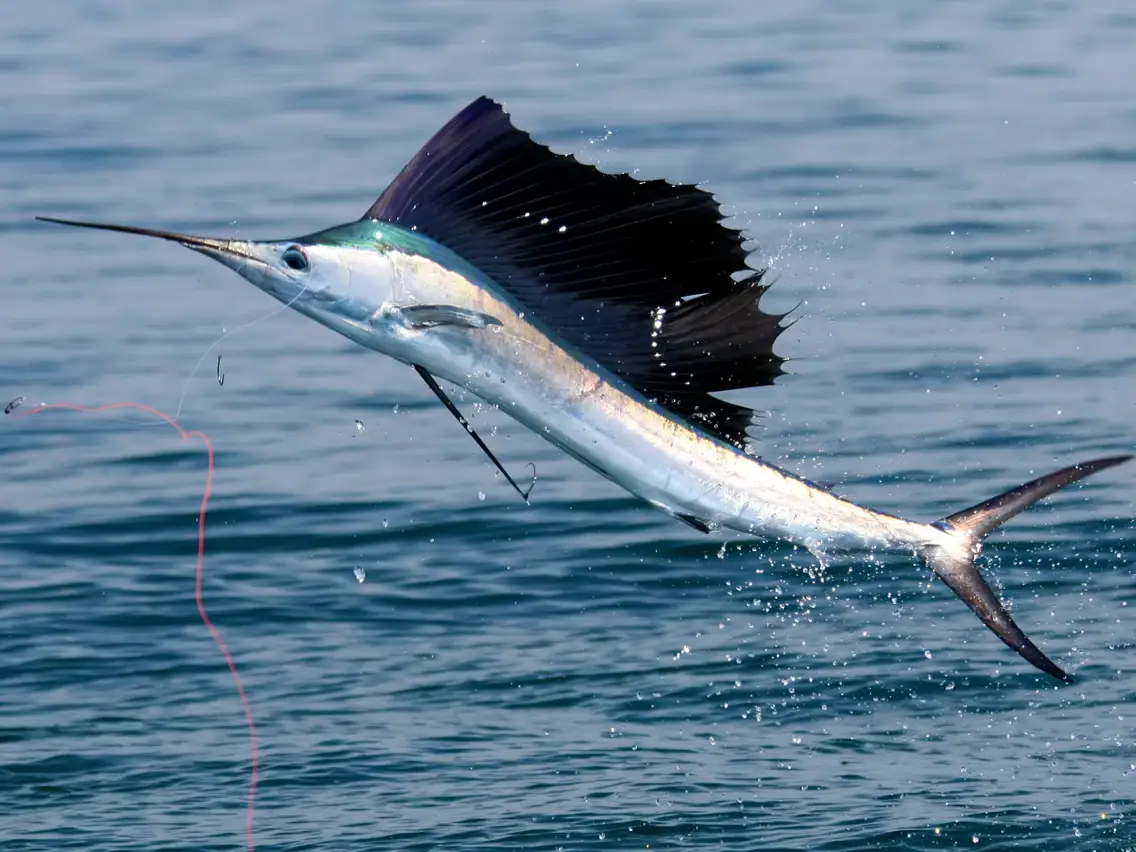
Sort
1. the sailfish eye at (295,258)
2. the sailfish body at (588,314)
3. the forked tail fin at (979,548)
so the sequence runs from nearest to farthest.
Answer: the sailfish eye at (295,258) < the sailfish body at (588,314) < the forked tail fin at (979,548)

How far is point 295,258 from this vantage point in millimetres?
3580

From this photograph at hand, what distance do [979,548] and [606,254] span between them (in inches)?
36.4

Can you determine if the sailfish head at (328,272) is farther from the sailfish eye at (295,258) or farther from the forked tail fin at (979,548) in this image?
the forked tail fin at (979,548)

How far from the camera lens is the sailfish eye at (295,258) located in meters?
3.57

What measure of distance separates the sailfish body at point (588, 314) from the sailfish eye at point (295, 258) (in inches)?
2.2

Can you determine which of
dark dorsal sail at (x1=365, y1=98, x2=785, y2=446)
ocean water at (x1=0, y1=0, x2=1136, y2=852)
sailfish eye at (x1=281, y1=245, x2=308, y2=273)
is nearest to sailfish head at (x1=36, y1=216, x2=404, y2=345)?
sailfish eye at (x1=281, y1=245, x2=308, y2=273)

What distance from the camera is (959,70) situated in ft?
53.7

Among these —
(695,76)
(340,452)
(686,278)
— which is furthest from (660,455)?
(695,76)

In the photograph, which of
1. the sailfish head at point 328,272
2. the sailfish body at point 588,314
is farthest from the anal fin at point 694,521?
the sailfish head at point 328,272

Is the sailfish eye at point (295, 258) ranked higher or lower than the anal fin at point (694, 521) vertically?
higher

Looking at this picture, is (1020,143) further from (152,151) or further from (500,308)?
(500,308)

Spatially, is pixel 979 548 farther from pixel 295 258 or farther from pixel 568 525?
pixel 568 525

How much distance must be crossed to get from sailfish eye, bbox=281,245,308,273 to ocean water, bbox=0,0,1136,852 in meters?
1.17

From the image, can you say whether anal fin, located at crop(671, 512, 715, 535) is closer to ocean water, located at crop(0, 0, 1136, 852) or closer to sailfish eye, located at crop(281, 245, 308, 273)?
sailfish eye, located at crop(281, 245, 308, 273)
